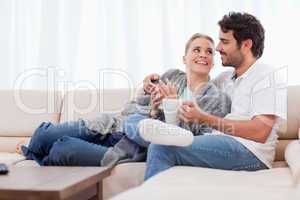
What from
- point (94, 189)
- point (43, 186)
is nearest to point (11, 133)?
point (94, 189)

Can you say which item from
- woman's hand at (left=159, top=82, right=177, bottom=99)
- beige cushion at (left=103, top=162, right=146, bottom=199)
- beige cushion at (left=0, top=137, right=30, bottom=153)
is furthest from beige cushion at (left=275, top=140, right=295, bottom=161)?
beige cushion at (left=0, top=137, right=30, bottom=153)

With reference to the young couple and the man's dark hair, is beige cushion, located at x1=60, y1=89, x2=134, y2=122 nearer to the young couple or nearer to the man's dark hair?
the young couple

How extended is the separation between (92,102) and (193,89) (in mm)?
648

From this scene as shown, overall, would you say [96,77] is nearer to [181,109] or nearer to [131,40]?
[131,40]

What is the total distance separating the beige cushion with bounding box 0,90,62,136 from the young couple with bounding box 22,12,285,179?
48cm

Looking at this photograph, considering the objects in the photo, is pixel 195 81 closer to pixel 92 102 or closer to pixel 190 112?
pixel 190 112

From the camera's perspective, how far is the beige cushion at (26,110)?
2.79 m

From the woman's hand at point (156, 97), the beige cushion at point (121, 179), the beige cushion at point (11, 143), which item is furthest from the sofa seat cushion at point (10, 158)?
the woman's hand at point (156, 97)

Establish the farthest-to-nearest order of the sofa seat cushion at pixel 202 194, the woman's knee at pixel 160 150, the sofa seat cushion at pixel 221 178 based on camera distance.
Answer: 1. the woman's knee at pixel 160 150
2. the sofa seat cushion at pixel 221 178
3. the sofa seat cushion at pixel 202 194

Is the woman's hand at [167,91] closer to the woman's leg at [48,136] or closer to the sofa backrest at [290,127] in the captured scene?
the woman's leg at [48,136]

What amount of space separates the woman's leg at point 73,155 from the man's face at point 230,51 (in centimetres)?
75

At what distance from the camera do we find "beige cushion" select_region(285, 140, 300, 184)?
1649 mm

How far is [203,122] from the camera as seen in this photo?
2002 mm

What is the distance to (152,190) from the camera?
1.33m
